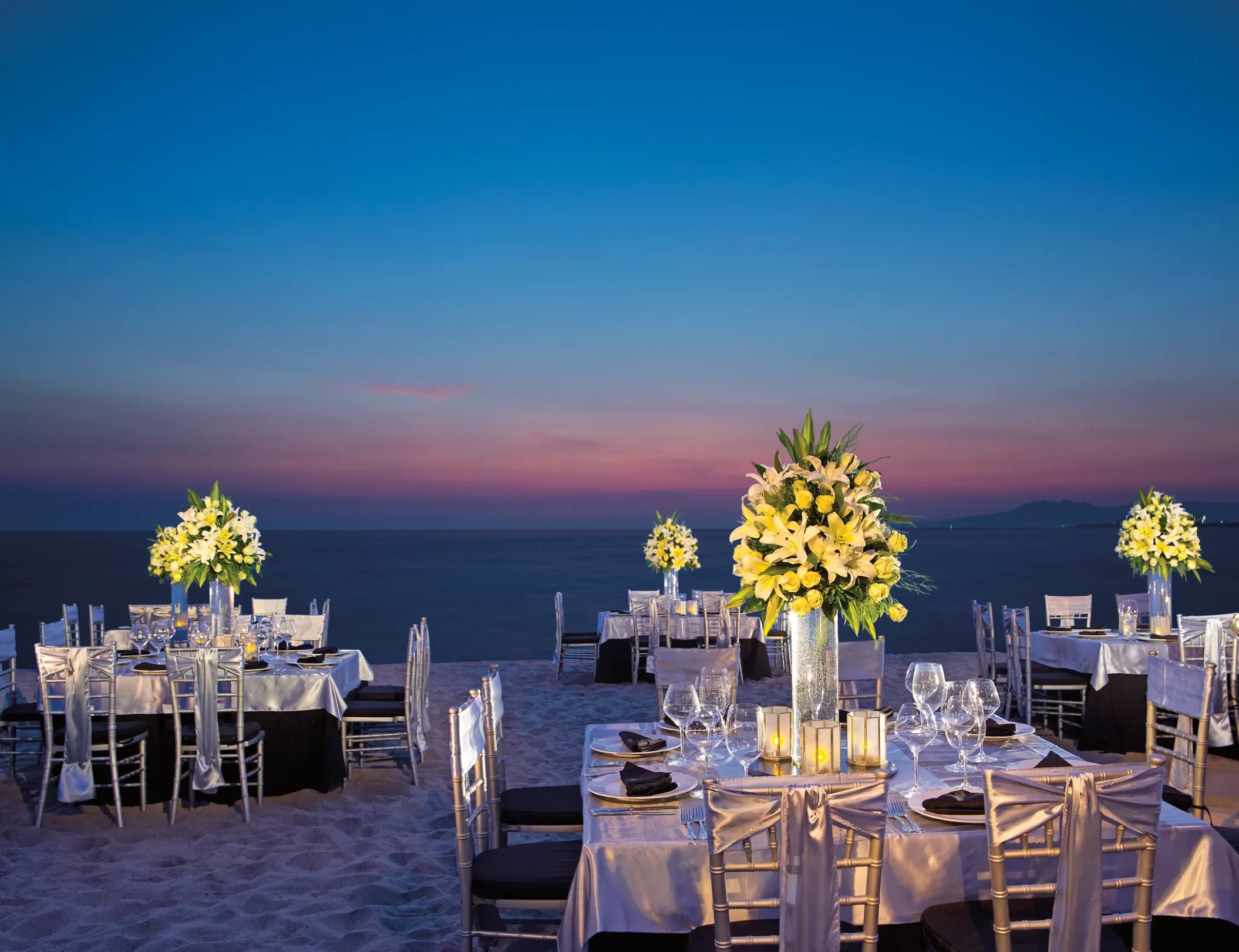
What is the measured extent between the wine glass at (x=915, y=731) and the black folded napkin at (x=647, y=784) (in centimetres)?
76

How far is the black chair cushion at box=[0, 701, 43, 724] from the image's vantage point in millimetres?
6227

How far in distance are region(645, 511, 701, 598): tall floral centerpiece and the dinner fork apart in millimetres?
8274

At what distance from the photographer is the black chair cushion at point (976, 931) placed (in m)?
2.28

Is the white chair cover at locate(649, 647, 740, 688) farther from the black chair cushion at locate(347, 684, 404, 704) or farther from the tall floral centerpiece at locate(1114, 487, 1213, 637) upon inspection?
the tall floral centerpiece at locate(1114, 487, 1213, 637)

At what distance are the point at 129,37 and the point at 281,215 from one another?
3256 mm

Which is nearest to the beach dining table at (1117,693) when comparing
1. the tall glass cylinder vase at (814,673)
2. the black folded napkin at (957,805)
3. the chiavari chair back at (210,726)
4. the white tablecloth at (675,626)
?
the white tablecloth at (675,626)

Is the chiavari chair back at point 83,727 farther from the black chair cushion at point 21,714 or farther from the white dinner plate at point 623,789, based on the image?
the white dinner plate at point 623,789

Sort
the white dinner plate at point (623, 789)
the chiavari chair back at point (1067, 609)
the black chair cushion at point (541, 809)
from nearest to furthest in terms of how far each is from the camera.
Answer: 1. the white dinner plate at point (623, 789)
2. the black chair cushion at point (541, 809)
3. the chiavari chair back at point (1067, 609)

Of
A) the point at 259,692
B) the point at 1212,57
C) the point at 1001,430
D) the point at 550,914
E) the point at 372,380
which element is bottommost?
the point at 550,914

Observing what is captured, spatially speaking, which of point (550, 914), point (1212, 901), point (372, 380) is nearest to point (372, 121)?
point (372, 380)

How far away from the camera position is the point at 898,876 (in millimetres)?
2400

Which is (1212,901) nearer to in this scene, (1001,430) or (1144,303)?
(1144,303)

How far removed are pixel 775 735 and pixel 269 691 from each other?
14.3 feet

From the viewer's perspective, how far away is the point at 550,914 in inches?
147
